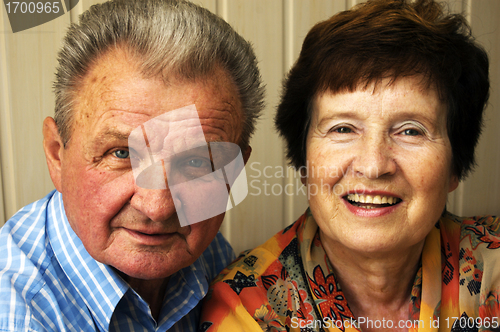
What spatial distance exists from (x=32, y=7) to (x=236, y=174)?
986mm

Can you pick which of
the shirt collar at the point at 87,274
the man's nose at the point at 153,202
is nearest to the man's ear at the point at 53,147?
the shirt collar at the point at 87,274

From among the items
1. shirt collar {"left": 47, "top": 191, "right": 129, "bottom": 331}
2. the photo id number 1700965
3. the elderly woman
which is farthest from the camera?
the photo id number 1700965

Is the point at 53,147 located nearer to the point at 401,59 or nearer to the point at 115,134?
the point at 115,134

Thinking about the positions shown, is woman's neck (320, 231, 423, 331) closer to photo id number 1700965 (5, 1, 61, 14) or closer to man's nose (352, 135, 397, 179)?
man's nose (352, 135, 397, 179)

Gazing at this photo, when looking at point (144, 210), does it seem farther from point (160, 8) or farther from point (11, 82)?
point (11, 82)

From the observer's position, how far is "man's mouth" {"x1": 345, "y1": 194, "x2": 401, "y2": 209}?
44.2 inches

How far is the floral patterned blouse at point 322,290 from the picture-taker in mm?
1128

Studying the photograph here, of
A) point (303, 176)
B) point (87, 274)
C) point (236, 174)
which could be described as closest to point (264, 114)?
point (303, 176)

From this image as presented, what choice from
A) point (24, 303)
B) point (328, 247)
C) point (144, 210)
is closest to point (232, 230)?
point (328, 247)

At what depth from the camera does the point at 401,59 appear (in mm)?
1111

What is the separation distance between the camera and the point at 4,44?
1448 mm

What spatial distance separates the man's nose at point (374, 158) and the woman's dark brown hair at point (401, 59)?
16cm

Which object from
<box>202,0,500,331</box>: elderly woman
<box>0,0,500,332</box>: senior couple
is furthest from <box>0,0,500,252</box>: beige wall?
<box>202,0,500,331</box>: elderly woman

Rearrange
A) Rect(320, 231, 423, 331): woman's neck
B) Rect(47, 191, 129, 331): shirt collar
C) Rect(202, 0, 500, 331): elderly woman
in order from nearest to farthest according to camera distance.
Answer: Rect(47, 191, 129, 331): shirt collar → Rect(202, 0, 500, 331): elderly woman → Rect(320, 231, 423, 331): woman's neck
